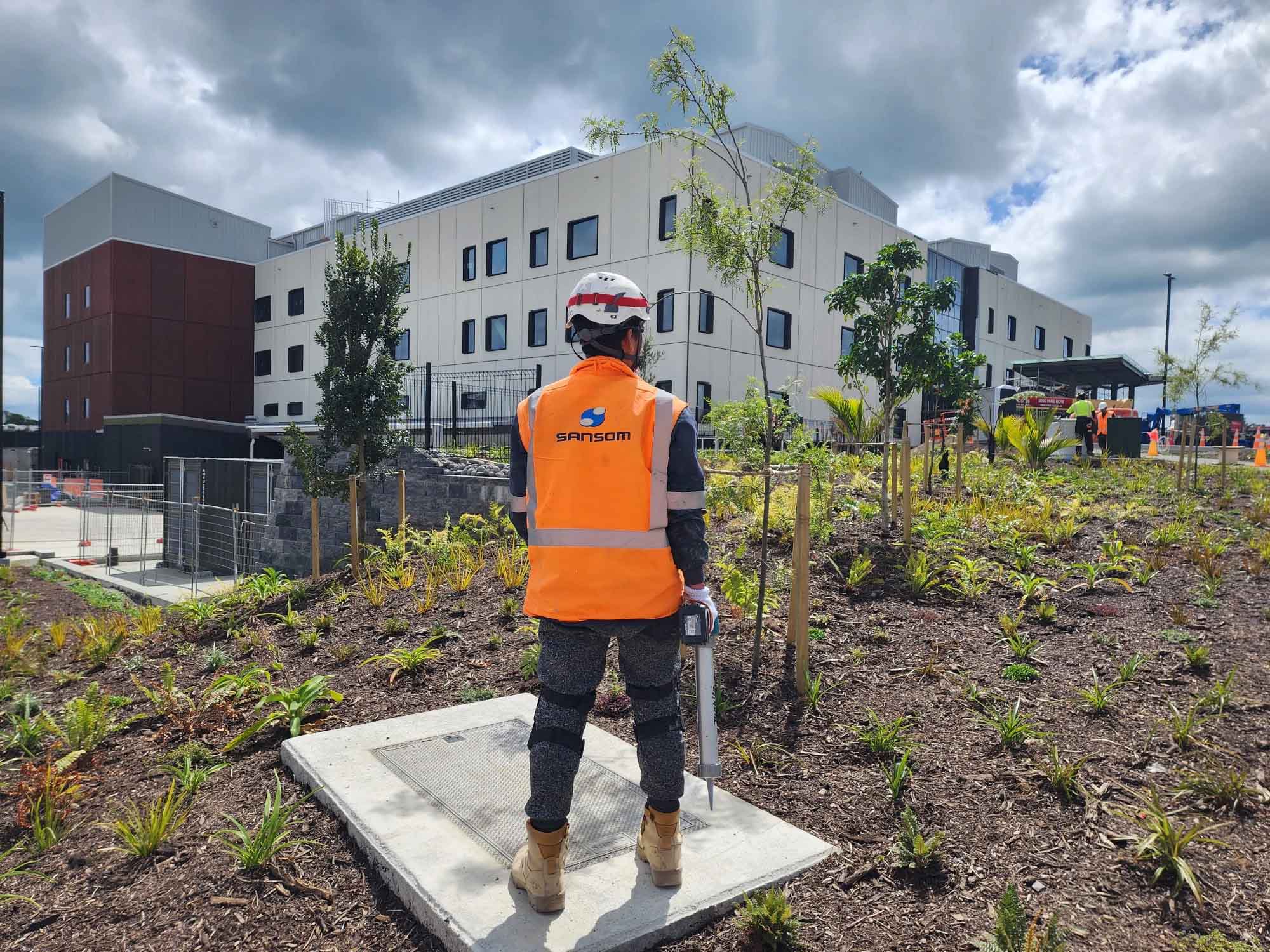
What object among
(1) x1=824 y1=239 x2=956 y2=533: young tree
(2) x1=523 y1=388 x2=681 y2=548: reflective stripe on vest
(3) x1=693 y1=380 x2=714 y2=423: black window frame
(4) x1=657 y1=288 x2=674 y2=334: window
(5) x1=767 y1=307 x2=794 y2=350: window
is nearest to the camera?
(2) x1=523 y1=388 x2=681 y2=548: reflective stripe on vest

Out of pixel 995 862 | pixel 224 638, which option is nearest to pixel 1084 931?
pixel 995 862

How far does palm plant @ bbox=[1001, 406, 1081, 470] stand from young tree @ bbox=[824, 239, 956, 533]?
305 cm

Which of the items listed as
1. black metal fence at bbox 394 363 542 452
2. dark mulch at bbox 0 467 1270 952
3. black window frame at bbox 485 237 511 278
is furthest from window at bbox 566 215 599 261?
dark mulch at bbox 0 467 1270 952

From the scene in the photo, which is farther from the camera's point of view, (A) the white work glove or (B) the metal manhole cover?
(B) the metal manhole cover

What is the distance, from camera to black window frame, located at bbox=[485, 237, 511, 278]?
2720 cm

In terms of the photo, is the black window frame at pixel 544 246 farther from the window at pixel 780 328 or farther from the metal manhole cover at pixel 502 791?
the metal manhole cover at pixel 502 791

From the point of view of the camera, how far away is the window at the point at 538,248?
2619 centimetres

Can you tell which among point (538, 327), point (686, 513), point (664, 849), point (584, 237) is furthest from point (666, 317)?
point (664, 849)

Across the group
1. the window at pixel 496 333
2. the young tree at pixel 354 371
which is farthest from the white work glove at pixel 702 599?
the window at pixel 496 333

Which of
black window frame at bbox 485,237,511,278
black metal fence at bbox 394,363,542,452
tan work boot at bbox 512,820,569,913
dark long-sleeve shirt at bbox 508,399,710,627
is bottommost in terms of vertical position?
tan work boot at bbox 512,820,569,913

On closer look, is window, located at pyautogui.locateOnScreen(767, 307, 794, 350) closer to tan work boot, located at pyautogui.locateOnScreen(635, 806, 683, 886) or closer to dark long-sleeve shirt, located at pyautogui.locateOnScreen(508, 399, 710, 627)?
dark long-sleeve shirt, located at pyautogui.locateOnScreen(508, 399, 710, 627)

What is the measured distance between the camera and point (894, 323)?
9.66m

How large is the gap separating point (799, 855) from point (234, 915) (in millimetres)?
2101

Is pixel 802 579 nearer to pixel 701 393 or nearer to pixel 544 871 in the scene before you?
pixel 544 871
